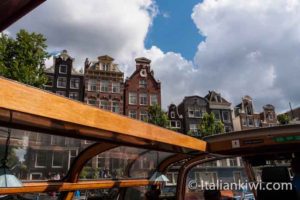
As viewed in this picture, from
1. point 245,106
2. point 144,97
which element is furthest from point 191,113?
point 245,106

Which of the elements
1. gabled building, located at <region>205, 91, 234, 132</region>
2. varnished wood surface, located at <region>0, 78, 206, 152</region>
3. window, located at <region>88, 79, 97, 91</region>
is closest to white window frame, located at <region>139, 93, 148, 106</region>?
window, located at <region>88, 79, 97, 91</region>

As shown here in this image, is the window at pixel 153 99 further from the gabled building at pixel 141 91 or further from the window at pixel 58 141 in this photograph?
the window at pixel 58 141

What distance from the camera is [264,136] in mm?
4617

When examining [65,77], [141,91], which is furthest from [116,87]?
[65,77]

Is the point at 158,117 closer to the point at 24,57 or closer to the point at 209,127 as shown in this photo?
the point at 209,127

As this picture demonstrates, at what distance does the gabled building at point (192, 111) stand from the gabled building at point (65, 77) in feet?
36.4

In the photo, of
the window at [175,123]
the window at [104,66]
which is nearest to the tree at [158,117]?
the window at [175,123]

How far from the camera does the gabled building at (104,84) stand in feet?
83.9

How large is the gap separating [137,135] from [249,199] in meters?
3.78

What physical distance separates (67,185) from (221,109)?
26281mm

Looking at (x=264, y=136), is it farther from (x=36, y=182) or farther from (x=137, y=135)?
(x=36, y=182)

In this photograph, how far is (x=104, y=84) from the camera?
86.1 ft

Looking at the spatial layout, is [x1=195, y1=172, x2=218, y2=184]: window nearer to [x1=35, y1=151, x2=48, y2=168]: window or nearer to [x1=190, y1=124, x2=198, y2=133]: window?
[x1=35, y1=151, x2=48, y2=168]: window

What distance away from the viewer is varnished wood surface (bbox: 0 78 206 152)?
178cm
